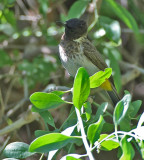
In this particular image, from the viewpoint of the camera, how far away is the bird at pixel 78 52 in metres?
2.67

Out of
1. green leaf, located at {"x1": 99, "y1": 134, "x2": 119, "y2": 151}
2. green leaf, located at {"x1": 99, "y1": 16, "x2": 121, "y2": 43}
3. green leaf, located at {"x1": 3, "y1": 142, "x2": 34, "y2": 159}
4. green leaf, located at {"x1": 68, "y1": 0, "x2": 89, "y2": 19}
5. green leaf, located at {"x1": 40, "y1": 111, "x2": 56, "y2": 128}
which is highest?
green leaf, located at {"x1": 68, "y1": 0, "x2": 89, "y2": 19}

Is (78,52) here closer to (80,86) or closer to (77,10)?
(77,10)

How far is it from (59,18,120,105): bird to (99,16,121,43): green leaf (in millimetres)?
243

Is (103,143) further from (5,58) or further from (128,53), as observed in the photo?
(128,53)

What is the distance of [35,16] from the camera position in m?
3.98

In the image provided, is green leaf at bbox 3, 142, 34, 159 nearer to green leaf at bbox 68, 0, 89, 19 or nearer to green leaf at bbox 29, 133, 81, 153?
green leaf at bbox 29, 133, 81, 153

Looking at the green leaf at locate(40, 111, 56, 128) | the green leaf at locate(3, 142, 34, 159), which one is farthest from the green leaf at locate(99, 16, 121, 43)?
the green leaf at locate(3, 142, 34, 159)

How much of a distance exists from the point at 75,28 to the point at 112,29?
37cm

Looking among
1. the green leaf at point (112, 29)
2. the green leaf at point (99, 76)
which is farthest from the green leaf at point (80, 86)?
the green leaf at point (112, 29)

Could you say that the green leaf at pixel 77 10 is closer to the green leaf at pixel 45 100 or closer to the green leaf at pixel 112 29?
the green leaf at pixel 112 29

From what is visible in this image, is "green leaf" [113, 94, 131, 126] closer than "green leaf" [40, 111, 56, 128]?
Yes

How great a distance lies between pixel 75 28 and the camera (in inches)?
110

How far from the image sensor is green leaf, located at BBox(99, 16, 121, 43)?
249cm

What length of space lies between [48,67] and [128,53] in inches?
45.8
